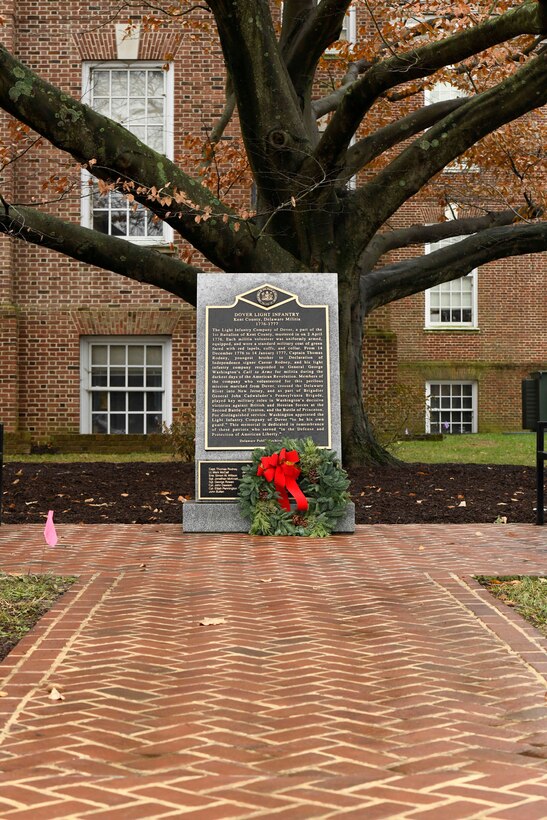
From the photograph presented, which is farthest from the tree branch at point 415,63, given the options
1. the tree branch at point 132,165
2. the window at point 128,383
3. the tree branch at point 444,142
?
the window at point 128,383

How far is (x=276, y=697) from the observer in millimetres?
4805

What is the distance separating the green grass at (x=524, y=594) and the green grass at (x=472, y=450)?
31.9ft

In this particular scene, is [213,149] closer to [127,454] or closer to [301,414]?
[127,454]

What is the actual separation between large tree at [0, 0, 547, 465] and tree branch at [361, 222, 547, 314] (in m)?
0.02

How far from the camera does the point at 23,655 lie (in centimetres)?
549

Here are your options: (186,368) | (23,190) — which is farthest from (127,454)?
(23,190)

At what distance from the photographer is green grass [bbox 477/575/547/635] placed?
638 cm

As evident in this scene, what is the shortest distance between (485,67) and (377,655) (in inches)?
506

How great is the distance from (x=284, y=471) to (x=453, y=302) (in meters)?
20.6

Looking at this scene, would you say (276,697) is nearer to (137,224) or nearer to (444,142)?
(444,142)

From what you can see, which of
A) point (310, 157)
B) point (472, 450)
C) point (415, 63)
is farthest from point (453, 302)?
point (415, 63)

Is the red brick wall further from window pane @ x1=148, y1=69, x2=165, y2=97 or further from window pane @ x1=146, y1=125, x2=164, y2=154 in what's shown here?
window pane @ x1=148, y1=69, x2=165, y2=97

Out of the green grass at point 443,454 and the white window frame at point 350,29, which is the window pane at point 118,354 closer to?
the green grass at point 443,454

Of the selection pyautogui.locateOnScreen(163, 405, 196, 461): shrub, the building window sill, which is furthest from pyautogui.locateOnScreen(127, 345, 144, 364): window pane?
the building window sill
